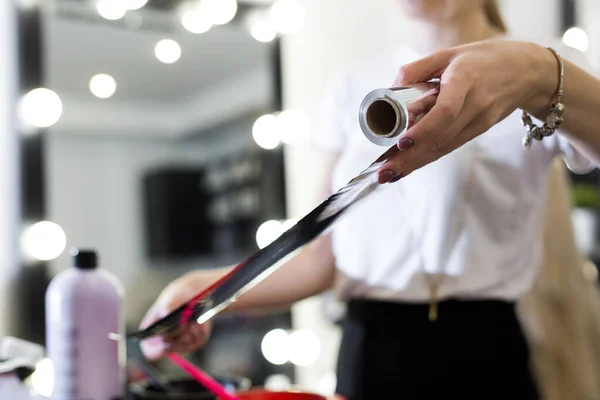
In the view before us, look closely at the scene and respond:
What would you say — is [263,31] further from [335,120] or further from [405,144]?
[405,144]

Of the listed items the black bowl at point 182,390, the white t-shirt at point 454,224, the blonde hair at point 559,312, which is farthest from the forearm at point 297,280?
the blonde hair at point 559,312

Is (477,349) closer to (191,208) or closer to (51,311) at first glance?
(51,311)

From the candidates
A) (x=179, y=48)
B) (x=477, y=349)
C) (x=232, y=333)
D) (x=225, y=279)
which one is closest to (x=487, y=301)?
(x=477, y=349)

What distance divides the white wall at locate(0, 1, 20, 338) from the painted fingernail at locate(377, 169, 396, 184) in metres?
1.26

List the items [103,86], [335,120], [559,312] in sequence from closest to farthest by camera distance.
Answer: [335,120] < [559,312] < [103,86]

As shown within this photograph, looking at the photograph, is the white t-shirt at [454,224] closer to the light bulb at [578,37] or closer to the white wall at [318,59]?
the white wall at [318,59]

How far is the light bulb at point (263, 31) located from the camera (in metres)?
1.86

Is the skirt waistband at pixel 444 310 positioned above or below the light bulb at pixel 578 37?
below

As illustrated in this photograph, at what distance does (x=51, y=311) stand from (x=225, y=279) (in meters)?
0.25

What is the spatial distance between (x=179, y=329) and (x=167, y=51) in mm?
1193

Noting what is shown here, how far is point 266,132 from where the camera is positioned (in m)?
1.87

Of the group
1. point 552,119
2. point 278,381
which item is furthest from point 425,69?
point 278,381

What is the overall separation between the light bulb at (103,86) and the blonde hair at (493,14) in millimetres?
1023

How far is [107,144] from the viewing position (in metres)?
1.62
